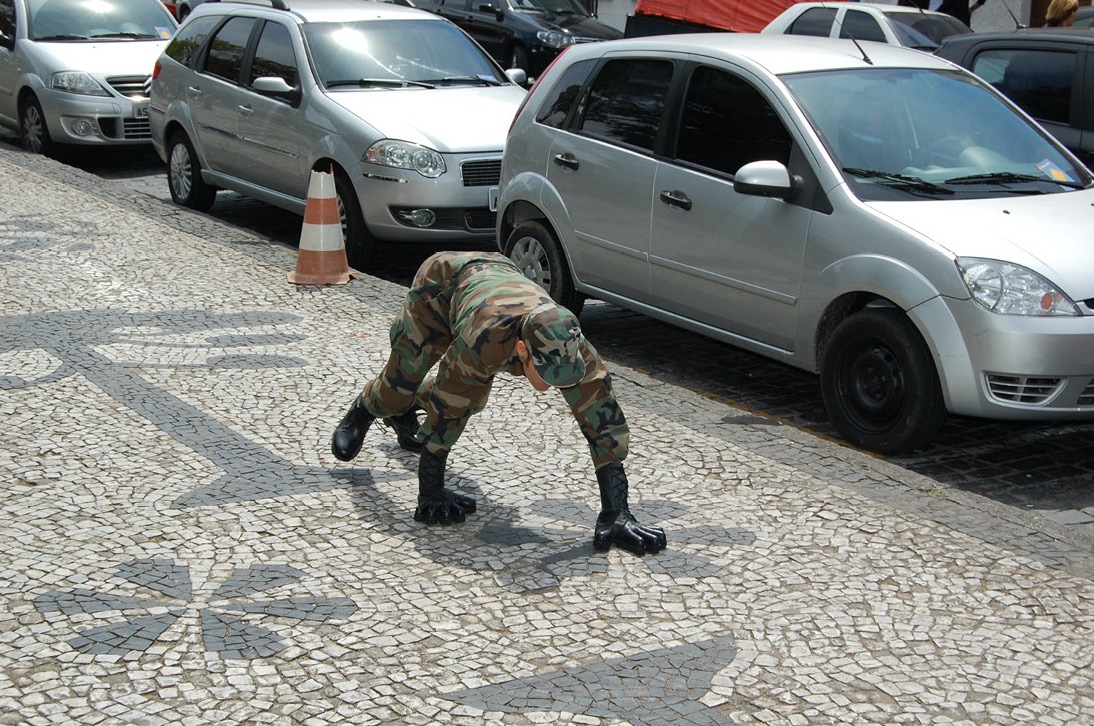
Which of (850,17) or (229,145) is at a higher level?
(850,17)

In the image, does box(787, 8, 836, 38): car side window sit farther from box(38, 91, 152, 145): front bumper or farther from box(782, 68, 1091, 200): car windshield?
box(782, 68, 1091, 200): car windshield

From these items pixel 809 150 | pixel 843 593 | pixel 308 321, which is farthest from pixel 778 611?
pixel 308 321

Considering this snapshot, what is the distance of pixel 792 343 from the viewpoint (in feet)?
22.1

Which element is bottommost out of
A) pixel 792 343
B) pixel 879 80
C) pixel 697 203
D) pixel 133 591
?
pixel 133 591

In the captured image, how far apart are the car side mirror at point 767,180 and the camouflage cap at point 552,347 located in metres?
2.32

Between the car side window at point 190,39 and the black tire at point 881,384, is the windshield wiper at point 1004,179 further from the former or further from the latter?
the car side window at point 190,39

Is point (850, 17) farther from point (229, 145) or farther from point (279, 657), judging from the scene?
point (279, 657)

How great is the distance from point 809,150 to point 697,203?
69 centimetres

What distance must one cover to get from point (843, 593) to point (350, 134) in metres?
5.93

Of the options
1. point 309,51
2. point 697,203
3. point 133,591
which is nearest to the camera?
point 133,591

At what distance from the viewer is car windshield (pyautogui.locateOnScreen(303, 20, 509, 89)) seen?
10.4 metres

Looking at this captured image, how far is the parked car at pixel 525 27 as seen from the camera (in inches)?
801

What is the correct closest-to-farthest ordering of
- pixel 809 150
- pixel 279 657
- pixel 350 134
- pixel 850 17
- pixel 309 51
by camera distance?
pixel 279 657, pixel 809 150, pixel 350 134, pixel 309 51, pixel 850 17

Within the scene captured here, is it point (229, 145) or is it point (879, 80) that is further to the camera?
Answer: point (229, 145)
